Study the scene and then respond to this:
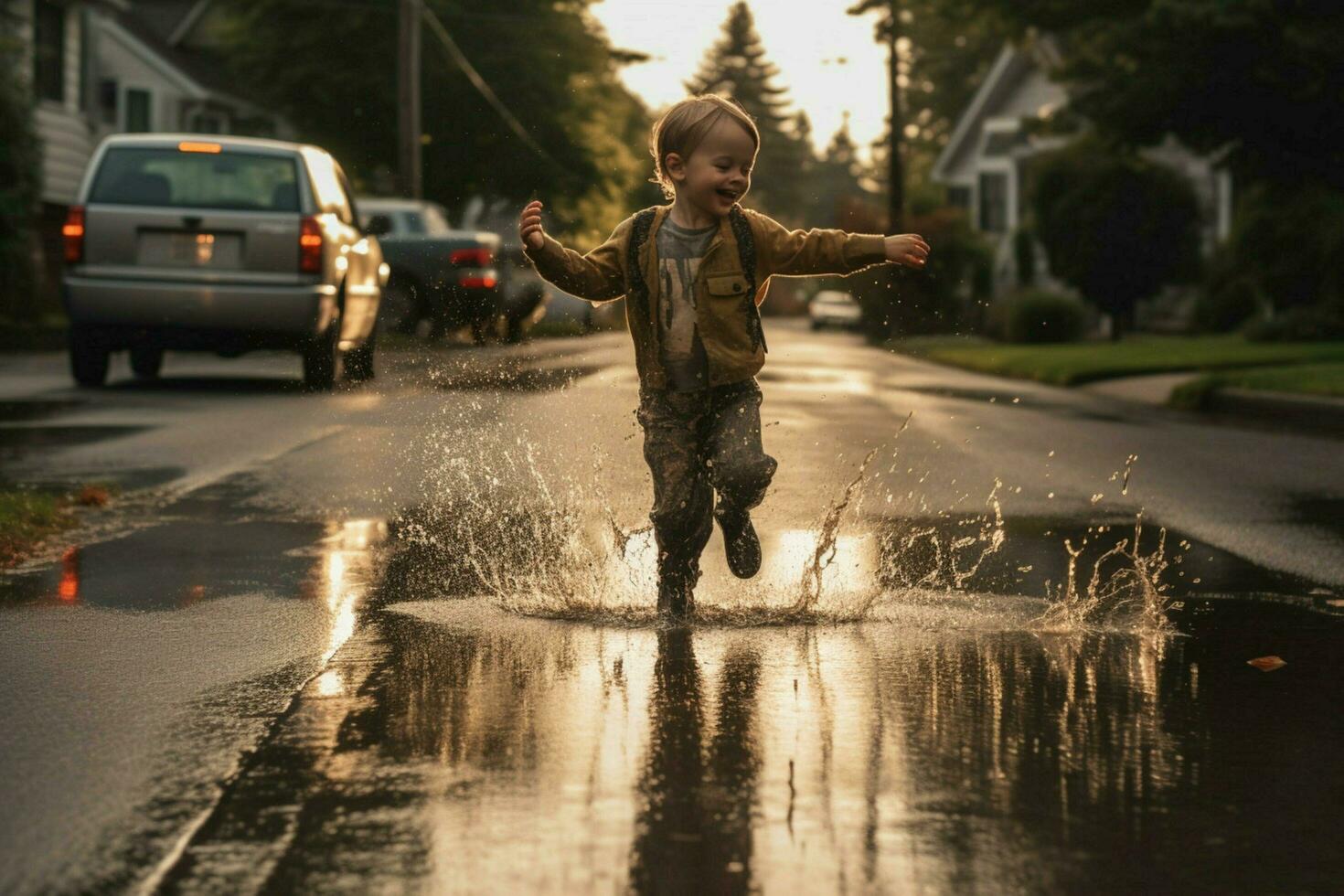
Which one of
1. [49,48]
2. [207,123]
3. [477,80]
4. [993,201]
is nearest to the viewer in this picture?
[49,48]

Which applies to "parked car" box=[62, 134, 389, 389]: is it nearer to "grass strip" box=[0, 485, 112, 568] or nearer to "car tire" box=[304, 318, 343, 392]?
"car tire" box=[304, 318, 343, 392]

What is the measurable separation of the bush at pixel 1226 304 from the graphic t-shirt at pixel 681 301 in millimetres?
32707

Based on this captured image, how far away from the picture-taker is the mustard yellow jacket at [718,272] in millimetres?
6441

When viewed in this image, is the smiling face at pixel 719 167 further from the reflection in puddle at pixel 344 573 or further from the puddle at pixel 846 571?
the reflection in puddle at pixel 344 573

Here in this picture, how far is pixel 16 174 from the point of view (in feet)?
91.2

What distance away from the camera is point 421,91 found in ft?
162

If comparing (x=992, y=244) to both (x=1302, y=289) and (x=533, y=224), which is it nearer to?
(x=1302, y=289)

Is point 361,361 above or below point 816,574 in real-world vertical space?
above

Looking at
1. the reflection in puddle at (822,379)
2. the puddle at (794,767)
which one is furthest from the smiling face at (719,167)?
the reflection in puddle at (822,379)

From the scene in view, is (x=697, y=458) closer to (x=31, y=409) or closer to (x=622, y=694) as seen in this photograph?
(x=622, y=694)

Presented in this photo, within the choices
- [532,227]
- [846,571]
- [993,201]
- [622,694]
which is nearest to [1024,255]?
[993,201]

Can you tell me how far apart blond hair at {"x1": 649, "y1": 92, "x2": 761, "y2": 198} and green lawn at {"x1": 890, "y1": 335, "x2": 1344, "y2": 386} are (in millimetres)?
14202

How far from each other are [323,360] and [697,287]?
10.8 metres

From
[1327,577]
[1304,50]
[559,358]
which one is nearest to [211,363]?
[559,358]
